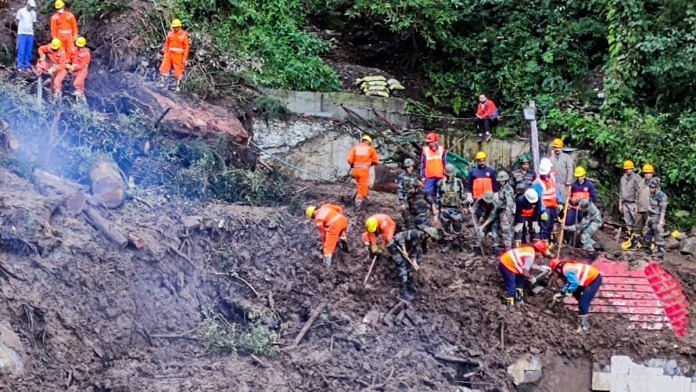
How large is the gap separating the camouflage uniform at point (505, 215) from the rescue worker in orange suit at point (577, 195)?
3.83ft

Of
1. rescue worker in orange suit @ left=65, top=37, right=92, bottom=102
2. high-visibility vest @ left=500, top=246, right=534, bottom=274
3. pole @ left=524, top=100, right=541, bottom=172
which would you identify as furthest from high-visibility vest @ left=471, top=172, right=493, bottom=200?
rescue worker in orange suit @ left=65, top=37, right=92, bottom=102

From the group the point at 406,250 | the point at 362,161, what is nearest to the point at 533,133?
→ the point at 362,161

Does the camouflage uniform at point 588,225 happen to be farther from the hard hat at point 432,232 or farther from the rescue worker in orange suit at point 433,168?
the hard hat at point 432,232

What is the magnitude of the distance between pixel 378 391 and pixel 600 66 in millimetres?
11761

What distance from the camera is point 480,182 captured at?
16.8 metres

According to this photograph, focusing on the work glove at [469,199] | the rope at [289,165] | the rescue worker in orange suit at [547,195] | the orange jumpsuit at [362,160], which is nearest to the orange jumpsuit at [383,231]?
the orange jumpsuit at [362,160]

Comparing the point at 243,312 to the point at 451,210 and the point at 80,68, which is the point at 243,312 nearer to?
the point at 451,210

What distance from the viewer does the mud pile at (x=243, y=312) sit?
13.2 metres

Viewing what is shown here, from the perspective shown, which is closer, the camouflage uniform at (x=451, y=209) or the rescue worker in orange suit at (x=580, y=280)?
the rescue worker in orange suit at (x=580, y=280)

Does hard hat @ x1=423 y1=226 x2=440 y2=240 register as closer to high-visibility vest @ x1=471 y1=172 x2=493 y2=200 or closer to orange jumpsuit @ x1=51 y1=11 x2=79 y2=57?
high-visibility vest @ x1=471 y1=172 x2=493 y2=200

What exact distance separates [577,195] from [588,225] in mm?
557

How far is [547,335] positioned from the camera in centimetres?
1582

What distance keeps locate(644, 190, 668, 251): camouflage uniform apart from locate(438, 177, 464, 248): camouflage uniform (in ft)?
11.0

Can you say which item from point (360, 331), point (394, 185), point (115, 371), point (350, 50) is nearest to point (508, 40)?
point (350, 50)
